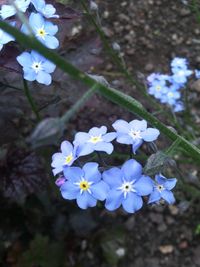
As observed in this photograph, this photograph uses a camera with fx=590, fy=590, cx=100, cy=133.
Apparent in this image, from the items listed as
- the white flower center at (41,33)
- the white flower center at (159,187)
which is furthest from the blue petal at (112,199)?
the white flower center at (41,33)

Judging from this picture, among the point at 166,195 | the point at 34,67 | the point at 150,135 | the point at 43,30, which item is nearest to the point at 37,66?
the point at 34,67

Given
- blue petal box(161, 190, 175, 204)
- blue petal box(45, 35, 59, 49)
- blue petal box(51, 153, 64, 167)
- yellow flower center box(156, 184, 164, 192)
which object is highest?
blue petal box(45, 35, 59, 49)

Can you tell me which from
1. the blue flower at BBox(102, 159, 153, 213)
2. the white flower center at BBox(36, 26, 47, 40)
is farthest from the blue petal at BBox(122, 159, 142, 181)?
the white flower center at BBox(36, 26, 47, 40)

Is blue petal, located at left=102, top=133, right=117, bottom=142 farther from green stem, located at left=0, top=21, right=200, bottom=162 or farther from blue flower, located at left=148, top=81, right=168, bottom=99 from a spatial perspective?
blue flower, located at left=148, top=81, right=168, bottom=99

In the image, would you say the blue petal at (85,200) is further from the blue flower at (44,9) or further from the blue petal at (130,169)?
the blue flower at (44,9)

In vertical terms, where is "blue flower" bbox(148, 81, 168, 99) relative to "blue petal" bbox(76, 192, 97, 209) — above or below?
below

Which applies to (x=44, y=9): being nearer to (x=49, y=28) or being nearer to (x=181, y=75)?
(x=49, y=28)
